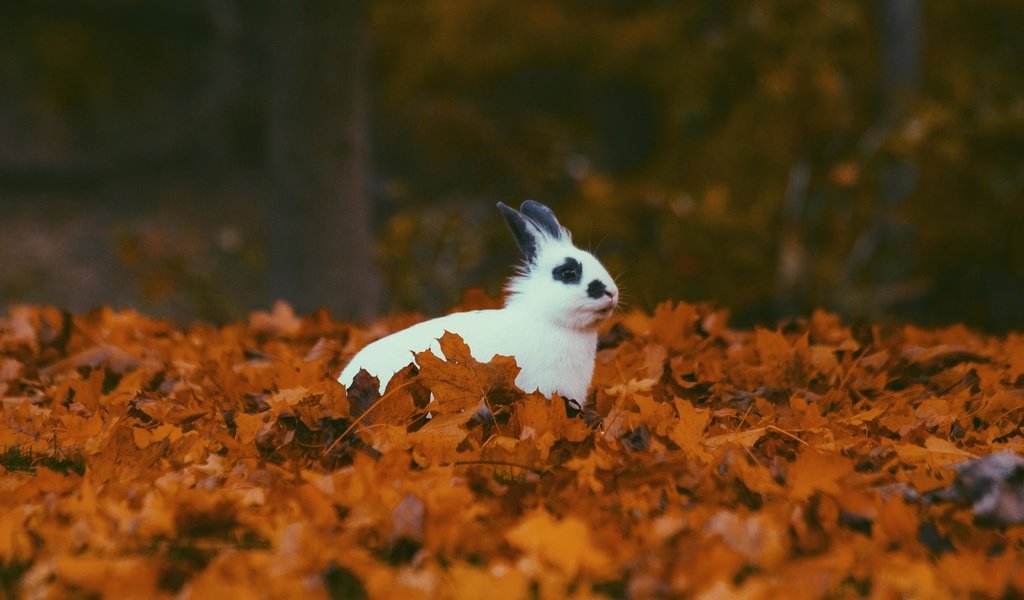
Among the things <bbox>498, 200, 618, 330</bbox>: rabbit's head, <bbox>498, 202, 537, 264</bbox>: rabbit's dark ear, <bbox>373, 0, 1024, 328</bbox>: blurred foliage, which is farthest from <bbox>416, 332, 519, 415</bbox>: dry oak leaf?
<bbox>373, 0, 1024, 328</bbox>: blurred foliage

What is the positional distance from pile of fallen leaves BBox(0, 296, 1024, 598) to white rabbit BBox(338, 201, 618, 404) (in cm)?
12

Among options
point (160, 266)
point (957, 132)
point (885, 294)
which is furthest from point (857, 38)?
point (160, 266)

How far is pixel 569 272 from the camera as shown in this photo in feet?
10.6

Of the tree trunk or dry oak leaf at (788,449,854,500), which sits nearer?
dry oak leaf at (788,449,854,500)

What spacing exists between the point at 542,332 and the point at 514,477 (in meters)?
0.59

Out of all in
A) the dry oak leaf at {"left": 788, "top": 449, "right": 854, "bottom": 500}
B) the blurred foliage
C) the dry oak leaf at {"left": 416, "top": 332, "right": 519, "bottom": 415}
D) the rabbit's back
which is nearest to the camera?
the dry oak leaf at {"left": 788, "top": 449, "right": 854, "bottom": 500}

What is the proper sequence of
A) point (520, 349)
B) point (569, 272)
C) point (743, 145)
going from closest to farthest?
point (520, 349) < point (569, 272) < point (743, 145)

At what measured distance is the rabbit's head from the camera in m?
3.16

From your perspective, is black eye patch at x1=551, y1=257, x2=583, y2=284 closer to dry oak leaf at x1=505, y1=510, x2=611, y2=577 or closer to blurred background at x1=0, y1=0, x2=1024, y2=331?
dry oak leaf at x1=505, y1=510, x2=611, y2=577

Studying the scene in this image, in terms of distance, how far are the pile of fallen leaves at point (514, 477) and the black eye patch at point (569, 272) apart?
33cm

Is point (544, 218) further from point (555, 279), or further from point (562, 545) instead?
point (562, 545)

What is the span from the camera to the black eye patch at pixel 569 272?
127 inches

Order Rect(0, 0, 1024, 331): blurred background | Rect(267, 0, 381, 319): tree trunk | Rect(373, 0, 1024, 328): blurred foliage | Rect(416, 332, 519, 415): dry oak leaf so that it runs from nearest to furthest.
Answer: Rect(416, 332, 519, 415): dry oak leaf, Rect(267, 0, 381, 319): tree trunk, Rect(0, 0, 1024, 331): blurred background, Rect(373, 0, 1024, 328): blurred foliage

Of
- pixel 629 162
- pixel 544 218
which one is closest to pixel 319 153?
pixel 544 218
